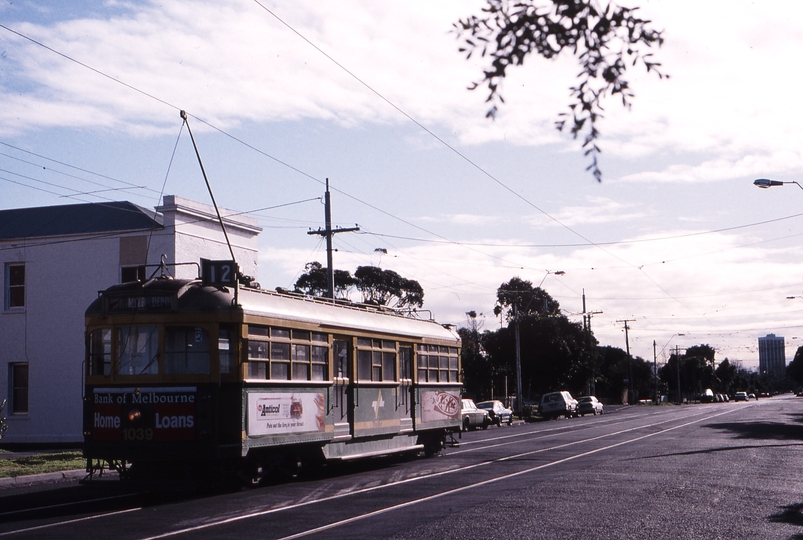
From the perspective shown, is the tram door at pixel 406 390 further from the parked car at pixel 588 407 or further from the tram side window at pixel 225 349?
the parked car at pixel 588 407

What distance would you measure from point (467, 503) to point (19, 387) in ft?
78.9

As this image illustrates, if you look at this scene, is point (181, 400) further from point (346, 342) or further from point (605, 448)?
point (605, 448)

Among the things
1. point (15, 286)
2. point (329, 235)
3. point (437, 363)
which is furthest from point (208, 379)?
point (15, 286)

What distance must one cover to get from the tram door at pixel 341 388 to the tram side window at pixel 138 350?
3.65 meters

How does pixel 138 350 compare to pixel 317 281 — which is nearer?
pixel 138 350

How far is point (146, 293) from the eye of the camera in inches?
581

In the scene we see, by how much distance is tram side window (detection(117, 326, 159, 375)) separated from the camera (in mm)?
14547

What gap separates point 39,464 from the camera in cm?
2033

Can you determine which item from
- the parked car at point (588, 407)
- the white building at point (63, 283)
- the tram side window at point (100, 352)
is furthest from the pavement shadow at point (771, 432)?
the parked car at point (588, 407)

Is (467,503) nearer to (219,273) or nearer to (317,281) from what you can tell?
(219,273)

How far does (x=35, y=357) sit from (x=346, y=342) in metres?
18.1

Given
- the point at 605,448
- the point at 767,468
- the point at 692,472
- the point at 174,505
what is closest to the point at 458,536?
the point at 174,505

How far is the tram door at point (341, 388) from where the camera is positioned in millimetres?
17109

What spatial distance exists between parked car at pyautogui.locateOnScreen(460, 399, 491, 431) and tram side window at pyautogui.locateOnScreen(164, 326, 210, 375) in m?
23.4
